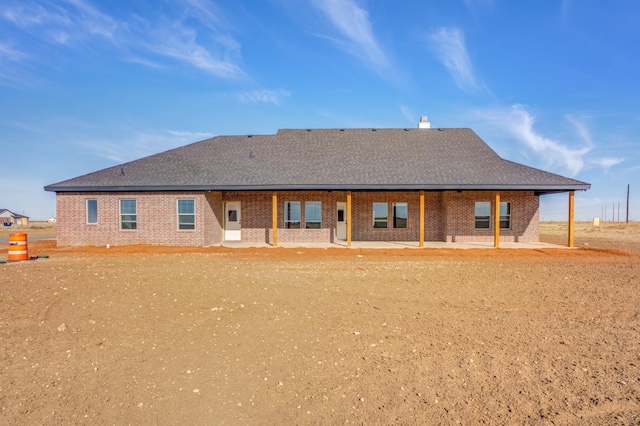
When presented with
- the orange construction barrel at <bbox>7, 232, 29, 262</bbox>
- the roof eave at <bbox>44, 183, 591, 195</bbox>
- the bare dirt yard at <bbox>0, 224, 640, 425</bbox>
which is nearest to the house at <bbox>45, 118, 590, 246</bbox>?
the roof eave at <bbox>44, 183, 591, 195</bbox>

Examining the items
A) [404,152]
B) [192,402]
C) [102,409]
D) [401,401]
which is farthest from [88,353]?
[404,152]

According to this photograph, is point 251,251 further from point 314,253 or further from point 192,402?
point 192,402

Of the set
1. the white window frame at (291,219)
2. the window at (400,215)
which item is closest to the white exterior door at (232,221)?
the white window frame at (291,219)

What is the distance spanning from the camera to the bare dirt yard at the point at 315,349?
382 cm

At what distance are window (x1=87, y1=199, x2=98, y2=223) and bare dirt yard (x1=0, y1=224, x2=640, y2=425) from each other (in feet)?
29.0

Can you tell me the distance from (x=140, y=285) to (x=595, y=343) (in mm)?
8542

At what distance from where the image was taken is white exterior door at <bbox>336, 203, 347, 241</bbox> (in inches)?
800

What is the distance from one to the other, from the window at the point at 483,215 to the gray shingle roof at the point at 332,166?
1921mm

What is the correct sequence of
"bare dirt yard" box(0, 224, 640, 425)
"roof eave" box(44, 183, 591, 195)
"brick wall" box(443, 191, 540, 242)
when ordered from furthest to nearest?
"brick wall" box(443, 191, 540, 242) → "roof eave" box(44, 183, 591, 195) → "bare dirt yard" box(0, 224, 640, 425)

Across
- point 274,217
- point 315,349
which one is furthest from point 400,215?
point 315,349

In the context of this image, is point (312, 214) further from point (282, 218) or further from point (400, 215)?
point (400, 215)

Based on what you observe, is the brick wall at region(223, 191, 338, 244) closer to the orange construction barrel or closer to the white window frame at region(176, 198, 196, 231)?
the white window frame at region(176, 198, 196, 231)

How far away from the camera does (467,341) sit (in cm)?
548

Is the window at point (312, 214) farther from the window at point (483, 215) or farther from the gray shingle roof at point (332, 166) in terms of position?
the window at point (483, 215)
